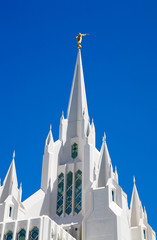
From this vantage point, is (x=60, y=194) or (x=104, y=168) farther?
(x=60, y=194)

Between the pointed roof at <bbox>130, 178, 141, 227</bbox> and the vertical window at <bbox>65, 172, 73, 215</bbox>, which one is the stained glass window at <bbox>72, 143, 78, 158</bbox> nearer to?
the vertical window at <bbox>65, 172, 73, 215</bbox>

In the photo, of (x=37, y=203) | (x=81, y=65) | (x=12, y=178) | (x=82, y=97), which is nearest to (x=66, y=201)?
(x=37, y=203)

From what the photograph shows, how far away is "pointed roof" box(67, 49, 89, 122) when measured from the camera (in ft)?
156

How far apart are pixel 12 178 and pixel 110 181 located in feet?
28.5

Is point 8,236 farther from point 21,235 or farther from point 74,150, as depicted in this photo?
point 74,150

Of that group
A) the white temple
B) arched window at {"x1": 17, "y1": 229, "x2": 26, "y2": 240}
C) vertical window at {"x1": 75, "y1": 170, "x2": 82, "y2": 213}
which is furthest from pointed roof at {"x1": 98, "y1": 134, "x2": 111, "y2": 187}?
arched window at {"x1": 17, "y1": 229, "x2": 26, "y2": 240}

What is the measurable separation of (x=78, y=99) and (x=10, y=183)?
12722 mm

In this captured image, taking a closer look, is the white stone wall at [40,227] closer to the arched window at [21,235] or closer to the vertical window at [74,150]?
the arched window at [21,235]

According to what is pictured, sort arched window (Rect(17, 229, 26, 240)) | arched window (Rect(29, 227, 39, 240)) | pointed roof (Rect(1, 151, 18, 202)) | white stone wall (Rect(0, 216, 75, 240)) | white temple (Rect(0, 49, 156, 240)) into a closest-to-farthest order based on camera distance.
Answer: white stone wall (Rect(0, 216, 75, 240))
arched window (Rect(29, 227, 39, 240))
arched window (Rect(17, 229, 26, 240))
white temple (Rect(0, 49, 156, 240))
pointed roof (Rect(1, 151, 18, 202))

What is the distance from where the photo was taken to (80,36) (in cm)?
5400

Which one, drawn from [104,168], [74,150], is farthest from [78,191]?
[74,150]

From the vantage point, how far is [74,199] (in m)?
41.2

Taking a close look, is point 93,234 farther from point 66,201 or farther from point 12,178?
point 12,178

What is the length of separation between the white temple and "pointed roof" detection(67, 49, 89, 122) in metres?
0.10
